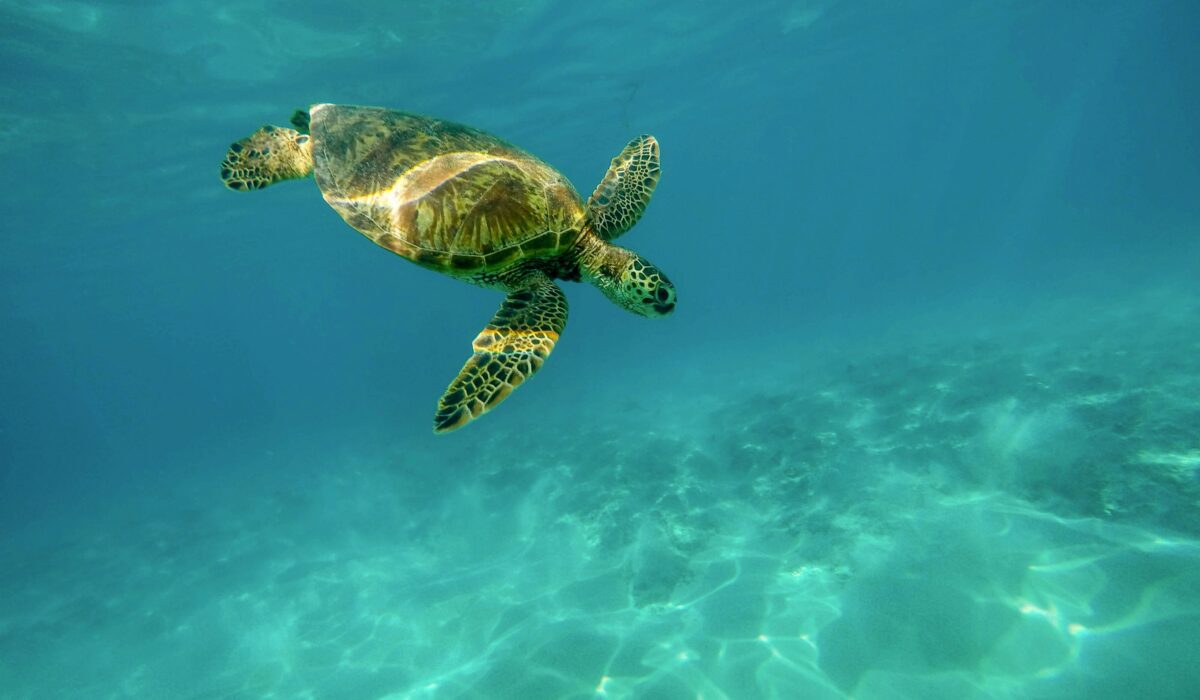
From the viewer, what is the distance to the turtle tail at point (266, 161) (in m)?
6.95

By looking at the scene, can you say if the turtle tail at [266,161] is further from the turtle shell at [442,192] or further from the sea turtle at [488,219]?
the turtle shell at [442,192]

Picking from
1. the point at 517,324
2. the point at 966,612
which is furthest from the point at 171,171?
the point at 966,612

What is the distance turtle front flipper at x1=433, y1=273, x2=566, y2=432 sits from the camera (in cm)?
421

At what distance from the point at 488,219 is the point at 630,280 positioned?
1388 millimetres

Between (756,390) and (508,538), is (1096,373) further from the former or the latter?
(508,538)

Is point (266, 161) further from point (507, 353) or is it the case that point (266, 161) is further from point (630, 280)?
point (630, 280)

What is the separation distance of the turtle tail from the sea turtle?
626mm

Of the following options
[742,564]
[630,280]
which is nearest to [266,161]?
[630,280]

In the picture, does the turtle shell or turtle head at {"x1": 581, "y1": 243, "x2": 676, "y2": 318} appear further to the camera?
turtle head at {"x1": 581, "y1": 243, "x2": 676, "y2": 318}

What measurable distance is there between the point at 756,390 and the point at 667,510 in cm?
924

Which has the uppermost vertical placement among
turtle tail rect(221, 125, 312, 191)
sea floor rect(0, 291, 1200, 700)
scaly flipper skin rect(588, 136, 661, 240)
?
turtle tail rect(221, 125, 312, 191)

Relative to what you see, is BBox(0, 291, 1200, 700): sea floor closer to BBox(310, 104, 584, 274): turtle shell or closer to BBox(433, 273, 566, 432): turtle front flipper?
BBox(433, 273, 566, 432): turtle front flipper

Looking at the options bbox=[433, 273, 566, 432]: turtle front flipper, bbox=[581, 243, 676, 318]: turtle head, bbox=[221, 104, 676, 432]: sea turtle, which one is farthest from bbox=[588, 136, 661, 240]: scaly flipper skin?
bbox=[433, 273, 566, 432]: turtle front flipper

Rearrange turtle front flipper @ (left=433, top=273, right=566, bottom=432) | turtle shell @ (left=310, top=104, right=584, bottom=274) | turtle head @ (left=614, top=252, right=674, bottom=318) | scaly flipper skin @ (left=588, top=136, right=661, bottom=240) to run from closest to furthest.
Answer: turtle front flipper @ (left=433, top=273, right=566, bottom=432) < turtle shell @ (left=310, top=104, right=584, bottom=274) < turtle head @ (left=614, top=252, right=674, bottom=318) < scaly flipper skin @ (left=588, top=136, right=661, bottom=240)
